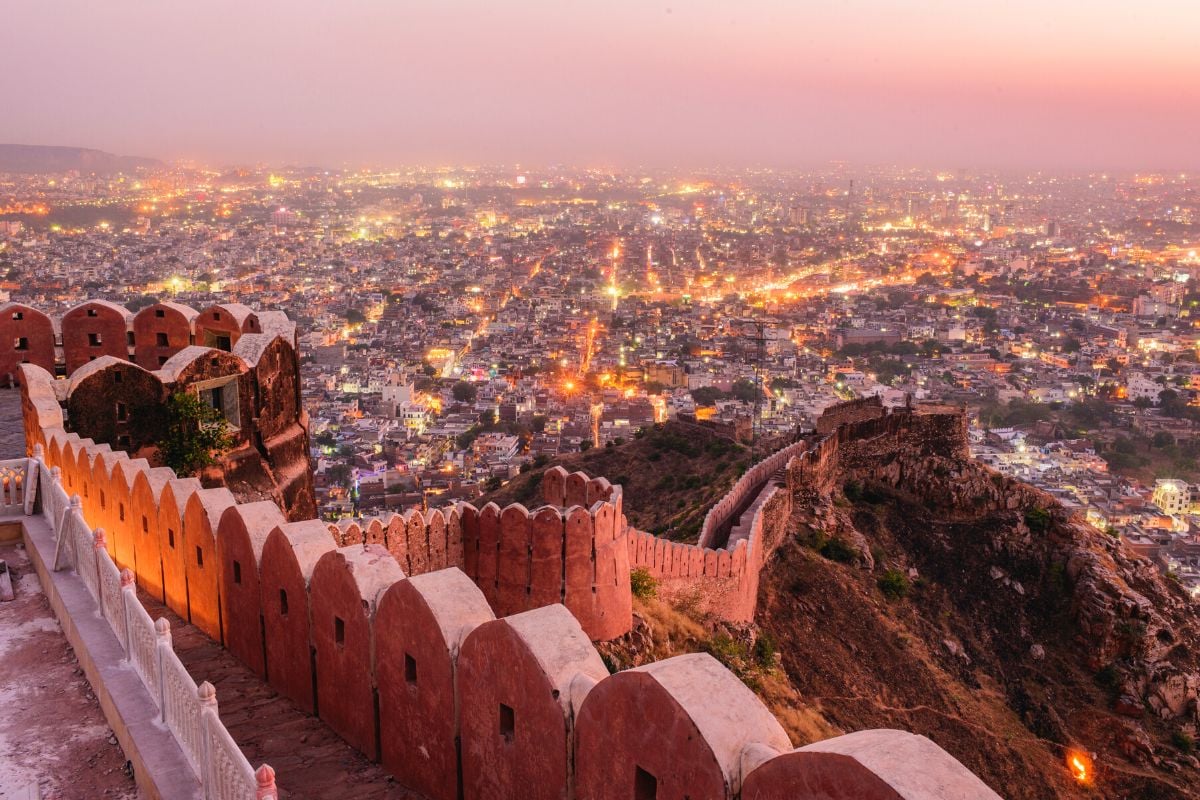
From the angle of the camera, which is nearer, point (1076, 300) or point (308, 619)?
point (308, 619)

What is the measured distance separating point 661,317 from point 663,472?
186 ft

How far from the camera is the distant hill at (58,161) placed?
151 m

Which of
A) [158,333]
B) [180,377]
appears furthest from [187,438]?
[158,333]

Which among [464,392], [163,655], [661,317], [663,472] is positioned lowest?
[464,392]

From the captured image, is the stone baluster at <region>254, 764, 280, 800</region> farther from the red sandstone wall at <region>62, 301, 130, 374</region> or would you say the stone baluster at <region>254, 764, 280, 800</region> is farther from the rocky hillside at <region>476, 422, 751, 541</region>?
the rocky hillside at <region>476, 422, 751, 541</region>

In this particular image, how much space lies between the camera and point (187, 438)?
12.9 metres

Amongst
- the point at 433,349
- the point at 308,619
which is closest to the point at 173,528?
the point at 308,619

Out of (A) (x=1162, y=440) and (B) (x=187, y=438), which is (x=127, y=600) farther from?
(A) (x=1162, y=440)

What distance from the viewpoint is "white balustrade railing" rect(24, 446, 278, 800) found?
4.10 meters

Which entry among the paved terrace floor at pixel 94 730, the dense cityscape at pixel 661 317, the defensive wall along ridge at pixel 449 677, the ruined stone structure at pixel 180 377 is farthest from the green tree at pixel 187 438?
the dense cityscape at pixel 661 317

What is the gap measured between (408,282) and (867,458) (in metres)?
81.3

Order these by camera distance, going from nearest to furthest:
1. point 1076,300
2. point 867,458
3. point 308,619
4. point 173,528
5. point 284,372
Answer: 1. point 308,619
2. point 173,528
3. point 284,372
4. point 867,458
5. point 1076,300

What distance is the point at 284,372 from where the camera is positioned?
49.3 feet

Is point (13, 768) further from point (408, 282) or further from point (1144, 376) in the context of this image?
point (408, 282)
